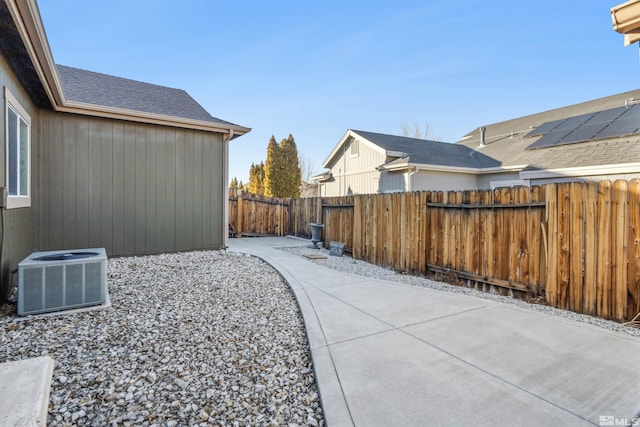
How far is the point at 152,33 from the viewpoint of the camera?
9.08 meters

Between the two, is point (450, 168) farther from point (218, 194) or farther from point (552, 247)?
point (218, 194)

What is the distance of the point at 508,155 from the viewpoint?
1292cm

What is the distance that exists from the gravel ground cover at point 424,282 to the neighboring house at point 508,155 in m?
4.82

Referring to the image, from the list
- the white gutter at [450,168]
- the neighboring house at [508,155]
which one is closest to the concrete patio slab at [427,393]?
the neighboring house at [508,155]

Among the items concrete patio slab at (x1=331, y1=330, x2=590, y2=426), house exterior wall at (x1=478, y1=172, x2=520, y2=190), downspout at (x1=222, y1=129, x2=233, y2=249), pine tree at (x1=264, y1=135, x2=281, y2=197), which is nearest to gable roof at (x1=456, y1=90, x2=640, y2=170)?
house exterior wall at (x1=478, y1=172, x2=520, y2=190)

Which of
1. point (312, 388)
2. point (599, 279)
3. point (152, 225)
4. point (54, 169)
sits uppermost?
point (54, 169)

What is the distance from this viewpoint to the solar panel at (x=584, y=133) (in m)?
8.31

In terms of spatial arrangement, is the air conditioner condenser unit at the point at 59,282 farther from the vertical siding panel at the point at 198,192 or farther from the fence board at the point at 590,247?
the fence board at the point at 590,247

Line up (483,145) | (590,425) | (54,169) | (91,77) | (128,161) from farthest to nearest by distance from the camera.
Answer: (483,145) → (91,77) → (128,161) → (54,169) → (590,425)

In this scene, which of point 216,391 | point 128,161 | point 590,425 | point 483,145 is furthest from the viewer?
point 483,145

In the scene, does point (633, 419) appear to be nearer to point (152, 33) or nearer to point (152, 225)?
point (152, 225)

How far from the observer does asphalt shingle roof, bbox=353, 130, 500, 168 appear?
1270cm

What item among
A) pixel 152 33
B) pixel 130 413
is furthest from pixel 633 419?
pixel 152 33

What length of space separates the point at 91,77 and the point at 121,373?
26.8ft
